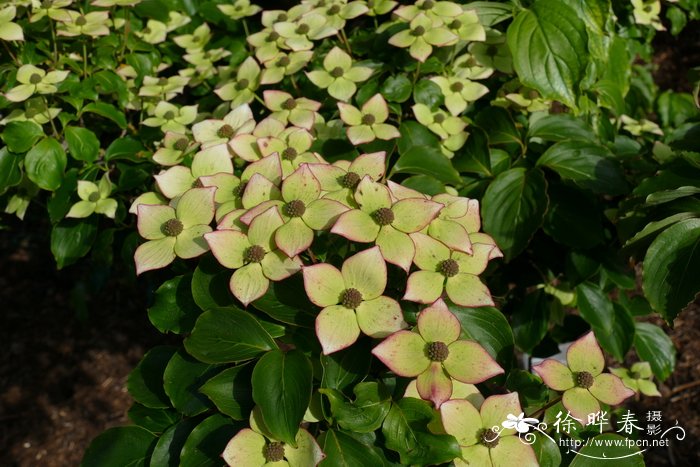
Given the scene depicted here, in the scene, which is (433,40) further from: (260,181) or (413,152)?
(260,181)

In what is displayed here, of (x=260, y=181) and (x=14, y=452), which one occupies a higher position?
(x=260, y=181)

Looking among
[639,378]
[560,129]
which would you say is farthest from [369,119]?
[639,378]

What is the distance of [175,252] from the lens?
910 millimetres

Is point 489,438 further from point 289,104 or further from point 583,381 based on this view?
point 289,104

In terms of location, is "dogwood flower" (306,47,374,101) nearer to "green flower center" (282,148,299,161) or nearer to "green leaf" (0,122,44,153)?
"green flower center" (282,148,299,161)

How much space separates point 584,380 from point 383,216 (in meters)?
0.36

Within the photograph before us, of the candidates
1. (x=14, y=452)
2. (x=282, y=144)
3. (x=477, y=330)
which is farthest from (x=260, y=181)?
(x=14, y=452)

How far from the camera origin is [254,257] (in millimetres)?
845

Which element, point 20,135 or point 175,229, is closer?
point 175,229

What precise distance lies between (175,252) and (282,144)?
11.8 inches

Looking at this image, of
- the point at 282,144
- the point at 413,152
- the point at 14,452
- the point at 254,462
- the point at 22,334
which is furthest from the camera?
the point at 22,334

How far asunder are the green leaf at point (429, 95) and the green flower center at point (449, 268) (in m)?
0.56

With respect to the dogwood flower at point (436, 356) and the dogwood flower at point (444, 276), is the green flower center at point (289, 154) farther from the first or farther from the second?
the dogwood flower at point (436, 356)

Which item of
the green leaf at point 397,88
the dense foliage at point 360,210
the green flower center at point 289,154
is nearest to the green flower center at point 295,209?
the dense foliage at point 360,210
